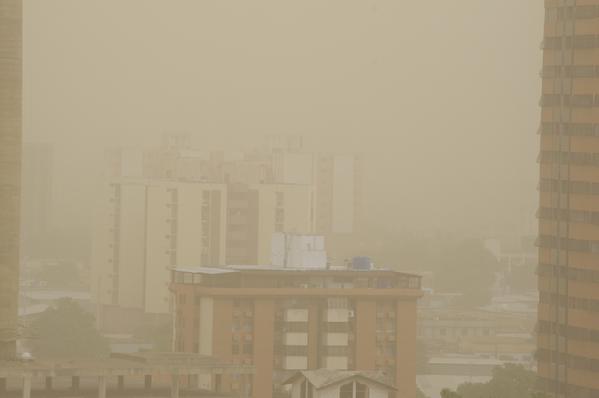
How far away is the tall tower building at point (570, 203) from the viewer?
32688mm

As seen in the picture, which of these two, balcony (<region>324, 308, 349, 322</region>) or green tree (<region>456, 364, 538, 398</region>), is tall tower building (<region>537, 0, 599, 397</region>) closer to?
balcony (<region>324, 308, 349, 322</region>)

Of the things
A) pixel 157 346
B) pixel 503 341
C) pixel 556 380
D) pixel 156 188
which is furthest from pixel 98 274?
pixel 556 380

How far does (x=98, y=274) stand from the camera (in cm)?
8075

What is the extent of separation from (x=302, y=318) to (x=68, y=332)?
20.8m

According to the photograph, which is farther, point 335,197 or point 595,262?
point 335,197

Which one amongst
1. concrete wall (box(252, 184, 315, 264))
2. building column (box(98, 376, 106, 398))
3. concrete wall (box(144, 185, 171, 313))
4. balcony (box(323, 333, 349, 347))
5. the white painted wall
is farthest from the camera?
the white painted wall

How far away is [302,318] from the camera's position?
42406 mm

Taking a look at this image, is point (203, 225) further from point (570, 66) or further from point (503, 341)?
point (570, 66)

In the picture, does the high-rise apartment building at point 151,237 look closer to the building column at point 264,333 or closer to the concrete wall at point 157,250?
the concrete wall at point 157,250

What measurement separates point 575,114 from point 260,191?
41.3 meters

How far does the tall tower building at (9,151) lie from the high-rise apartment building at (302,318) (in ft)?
35.8

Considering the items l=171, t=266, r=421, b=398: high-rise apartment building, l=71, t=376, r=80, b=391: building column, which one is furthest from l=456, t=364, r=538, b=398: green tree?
l=71, t=376, r=80, b=391: building column

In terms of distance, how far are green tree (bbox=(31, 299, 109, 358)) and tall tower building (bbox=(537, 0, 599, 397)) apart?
2508 cm

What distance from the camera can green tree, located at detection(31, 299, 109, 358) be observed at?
59469mm
